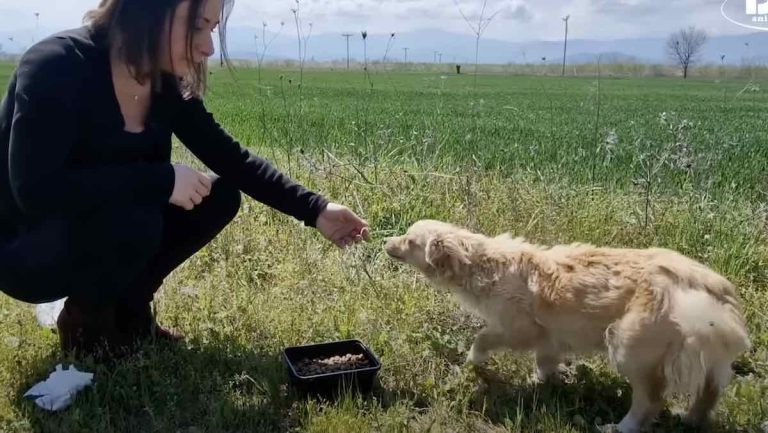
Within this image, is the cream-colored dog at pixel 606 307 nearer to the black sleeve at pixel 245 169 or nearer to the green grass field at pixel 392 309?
the green grass field at pixel 392 309

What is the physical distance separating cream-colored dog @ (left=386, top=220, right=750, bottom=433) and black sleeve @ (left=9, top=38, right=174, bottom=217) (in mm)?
1480

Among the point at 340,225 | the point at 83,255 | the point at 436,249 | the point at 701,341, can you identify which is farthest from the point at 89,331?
the point at 701,341

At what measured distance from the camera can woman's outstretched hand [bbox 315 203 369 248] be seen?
11.1ft

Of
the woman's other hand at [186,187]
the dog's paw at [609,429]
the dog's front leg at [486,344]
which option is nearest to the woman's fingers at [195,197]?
the woman's other hand at [186,187]

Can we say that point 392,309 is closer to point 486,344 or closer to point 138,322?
point 486,344

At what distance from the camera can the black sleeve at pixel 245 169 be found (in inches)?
133

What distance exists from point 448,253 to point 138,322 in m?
1.59

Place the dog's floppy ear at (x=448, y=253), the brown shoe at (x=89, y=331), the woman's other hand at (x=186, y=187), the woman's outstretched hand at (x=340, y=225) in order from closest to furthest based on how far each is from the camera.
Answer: the woman's other hand at (x=186, y=187), the brown shoe at (x=89, y=331), the dog's floppy ear at (x=448, y=253), the woman's outstretched hand at (x=340, y=225)

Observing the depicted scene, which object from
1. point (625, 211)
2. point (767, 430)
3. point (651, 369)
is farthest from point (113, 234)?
point (625, 211)

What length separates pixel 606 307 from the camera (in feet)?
9.15

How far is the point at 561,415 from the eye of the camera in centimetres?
284

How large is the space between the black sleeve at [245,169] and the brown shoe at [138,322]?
794 millimetres

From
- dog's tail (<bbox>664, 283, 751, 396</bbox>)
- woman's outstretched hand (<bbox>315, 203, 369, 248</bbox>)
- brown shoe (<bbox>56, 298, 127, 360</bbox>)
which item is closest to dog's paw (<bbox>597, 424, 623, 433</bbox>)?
dog's tail (<bbox>664, 283, 751, 396</bbox>)

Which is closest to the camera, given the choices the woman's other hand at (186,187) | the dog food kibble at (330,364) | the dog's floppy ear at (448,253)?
the woman's other hand at (186,187)
